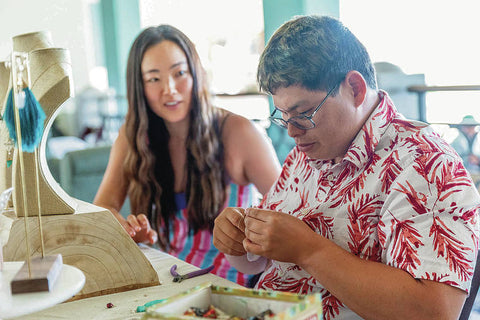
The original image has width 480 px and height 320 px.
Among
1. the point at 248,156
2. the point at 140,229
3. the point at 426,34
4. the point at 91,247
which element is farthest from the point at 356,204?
the point at 426,34

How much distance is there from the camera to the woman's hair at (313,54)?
1126 millimetres

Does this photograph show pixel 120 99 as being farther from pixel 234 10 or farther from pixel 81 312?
pixel 81 312

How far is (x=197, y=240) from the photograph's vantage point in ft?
6.82

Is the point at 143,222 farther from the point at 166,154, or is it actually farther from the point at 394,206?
the point at 394,206

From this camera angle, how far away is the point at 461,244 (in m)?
0.96

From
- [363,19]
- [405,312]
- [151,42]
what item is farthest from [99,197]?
[363,19]

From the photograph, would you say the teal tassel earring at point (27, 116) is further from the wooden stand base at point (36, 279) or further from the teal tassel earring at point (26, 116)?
the wooden stand base at point (36, 279)

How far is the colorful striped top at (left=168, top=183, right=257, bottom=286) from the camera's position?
6.67 feet

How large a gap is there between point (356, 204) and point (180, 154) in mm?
1184

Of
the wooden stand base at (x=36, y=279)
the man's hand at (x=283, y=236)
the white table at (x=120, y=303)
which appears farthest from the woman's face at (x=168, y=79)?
the wooden stand base at (x=36, y=279)

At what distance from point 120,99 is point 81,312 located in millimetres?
5800

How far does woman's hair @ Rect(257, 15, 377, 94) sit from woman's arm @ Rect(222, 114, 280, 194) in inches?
36.6

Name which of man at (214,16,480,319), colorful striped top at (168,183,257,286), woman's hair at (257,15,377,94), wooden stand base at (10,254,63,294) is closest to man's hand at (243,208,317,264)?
man at (214,16,480,319)

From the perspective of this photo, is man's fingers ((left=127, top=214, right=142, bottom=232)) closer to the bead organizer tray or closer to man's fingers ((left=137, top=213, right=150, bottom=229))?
man's fingers ((left=137, top=213, right=150, bottom=229))
